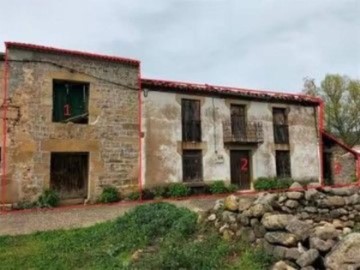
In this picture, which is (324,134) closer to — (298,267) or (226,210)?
(226,210)

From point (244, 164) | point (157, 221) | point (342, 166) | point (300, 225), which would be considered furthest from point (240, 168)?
point (300, 225)

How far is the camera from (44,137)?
15.9 meters

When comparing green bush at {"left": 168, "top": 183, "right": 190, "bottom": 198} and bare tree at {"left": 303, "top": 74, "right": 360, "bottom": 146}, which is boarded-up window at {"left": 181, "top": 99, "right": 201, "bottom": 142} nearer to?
green bush at {"left": 168, "top": 183, "right": 190, "bottom": 198}

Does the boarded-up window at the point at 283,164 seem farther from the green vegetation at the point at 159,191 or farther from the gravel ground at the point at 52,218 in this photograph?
the gravel ground at the point at 52,218

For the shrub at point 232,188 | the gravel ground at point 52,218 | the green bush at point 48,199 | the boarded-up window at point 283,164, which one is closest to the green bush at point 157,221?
the gravel ground at point 52,218

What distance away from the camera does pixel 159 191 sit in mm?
17469

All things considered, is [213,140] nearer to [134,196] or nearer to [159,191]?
[159,191]

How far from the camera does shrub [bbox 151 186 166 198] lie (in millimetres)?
17391

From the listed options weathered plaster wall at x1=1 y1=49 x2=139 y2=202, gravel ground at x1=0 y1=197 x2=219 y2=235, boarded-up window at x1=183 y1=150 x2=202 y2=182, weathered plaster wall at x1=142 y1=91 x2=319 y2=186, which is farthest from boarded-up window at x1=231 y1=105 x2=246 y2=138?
gravel ground at x1=0 y1=197 x2=219 y2=235

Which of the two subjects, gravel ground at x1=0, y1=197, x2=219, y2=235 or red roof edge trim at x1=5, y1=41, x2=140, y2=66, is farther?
red roof edge trim at x1=5, y1=41, x2=140, y2=66

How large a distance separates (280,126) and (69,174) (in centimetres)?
1084

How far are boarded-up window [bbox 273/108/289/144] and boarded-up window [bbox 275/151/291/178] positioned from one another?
1.97 ft

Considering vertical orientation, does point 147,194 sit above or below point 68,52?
below

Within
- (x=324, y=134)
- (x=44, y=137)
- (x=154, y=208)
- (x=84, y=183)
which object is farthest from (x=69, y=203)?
(x=324, y=134)
